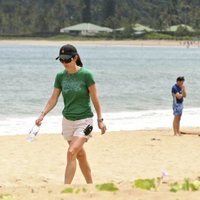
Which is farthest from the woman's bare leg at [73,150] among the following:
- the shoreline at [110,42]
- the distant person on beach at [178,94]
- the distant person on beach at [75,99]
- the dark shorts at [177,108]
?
the shoreline at [110,42]

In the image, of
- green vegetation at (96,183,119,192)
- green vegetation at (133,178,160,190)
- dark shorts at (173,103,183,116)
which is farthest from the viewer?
dark shorts at (173,103,183,116)

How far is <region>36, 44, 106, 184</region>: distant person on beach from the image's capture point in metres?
7.94

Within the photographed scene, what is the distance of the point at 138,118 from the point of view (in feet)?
70.4

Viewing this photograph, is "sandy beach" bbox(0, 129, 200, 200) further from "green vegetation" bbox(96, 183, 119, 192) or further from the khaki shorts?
the khaki shorts

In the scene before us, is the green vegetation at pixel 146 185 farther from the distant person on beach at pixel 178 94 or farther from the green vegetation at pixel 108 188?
the distant person on beach at pixel 178 94

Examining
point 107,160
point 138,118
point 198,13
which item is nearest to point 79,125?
point 107,160

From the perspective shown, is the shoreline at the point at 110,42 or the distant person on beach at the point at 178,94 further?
the shoreline at the point at 110,42

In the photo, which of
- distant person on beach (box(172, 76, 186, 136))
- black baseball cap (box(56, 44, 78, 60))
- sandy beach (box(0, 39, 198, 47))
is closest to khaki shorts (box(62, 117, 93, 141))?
black baseball cap (box(56, 44, 78, 60))

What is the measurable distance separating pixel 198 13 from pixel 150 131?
162 meters

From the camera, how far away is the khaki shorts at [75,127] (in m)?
8.02

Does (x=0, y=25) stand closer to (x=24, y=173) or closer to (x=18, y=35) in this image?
(x=18, y=35)

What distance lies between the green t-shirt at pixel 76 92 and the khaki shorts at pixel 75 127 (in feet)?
0.14

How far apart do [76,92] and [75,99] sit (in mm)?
84

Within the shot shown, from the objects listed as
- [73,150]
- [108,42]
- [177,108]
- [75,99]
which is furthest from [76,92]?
[108,42]
